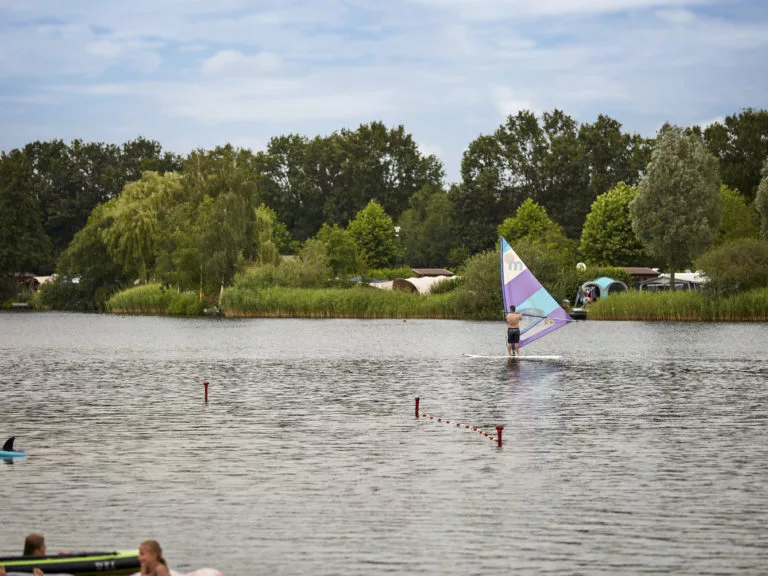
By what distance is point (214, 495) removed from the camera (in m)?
20.9

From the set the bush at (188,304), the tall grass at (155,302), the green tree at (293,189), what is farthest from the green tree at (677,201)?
the green tree at (293,189)

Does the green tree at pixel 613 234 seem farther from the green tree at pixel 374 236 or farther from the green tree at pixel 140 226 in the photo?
the green tree at pixel 140 226

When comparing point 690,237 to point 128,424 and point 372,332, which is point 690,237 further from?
point 128,424

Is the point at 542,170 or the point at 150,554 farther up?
the point at 542,170

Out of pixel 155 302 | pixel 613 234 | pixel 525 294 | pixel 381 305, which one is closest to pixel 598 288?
pixel 381 305

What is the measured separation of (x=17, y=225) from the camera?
169 meters

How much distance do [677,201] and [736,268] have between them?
22.6 m

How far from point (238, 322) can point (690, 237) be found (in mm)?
45636

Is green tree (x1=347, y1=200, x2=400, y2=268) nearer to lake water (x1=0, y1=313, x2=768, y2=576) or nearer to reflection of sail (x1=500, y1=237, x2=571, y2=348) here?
reflection of sail (x1=500, y1=237, x2=571, y2=348)

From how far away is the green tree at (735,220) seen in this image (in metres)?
131

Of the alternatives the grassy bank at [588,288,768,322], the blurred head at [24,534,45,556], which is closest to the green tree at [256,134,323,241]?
the grassy bank at [588,288,768,322]

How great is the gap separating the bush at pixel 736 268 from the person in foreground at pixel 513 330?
4547 cm

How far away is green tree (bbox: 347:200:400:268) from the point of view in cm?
16612

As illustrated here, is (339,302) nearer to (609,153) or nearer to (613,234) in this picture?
(613,234)
